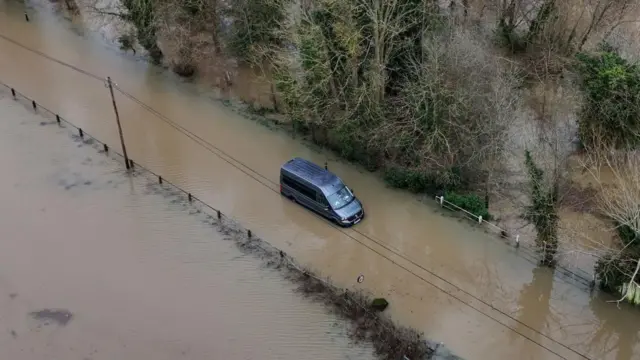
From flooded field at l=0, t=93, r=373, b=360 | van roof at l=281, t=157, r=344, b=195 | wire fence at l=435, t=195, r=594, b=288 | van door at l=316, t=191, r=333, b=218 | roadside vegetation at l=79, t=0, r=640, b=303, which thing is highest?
roadside vegetation at l=79, t=0, r=640, b=303

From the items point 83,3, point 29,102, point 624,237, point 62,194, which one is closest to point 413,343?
point 624,237

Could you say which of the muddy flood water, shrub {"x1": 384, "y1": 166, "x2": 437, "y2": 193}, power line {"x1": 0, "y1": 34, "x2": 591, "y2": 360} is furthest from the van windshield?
shrub {"x1": 384, "y1": 166, "x2": 437, "y2": 193}

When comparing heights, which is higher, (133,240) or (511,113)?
(511,113)

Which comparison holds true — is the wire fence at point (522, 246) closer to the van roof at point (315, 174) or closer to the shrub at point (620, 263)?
the shrub at point (620, 263)

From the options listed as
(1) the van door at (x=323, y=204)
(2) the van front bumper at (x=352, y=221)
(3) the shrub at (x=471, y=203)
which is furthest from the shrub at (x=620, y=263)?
(1) the van door at (x=323, y=204)

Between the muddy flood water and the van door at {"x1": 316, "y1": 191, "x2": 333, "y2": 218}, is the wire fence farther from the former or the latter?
the van door at {"x1": 316, "y1": 191, "x2": 333, "y2": 218}

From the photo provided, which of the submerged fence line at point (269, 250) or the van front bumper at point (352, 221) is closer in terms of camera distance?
the submerged fence line at point (269, 250)

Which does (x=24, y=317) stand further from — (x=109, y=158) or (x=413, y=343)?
(x=413, y=343)
